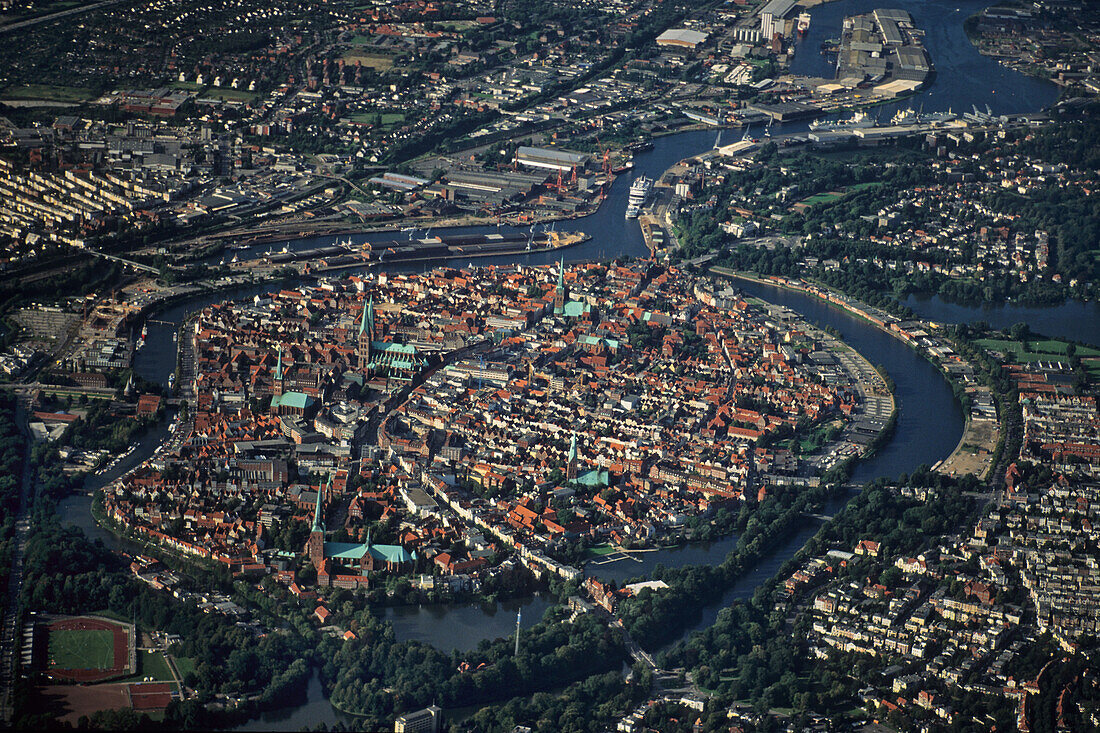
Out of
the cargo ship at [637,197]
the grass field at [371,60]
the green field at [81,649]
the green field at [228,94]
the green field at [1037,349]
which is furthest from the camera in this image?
the grass field at [371,60]

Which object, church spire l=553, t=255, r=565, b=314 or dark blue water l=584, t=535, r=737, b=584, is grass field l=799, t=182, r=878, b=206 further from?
dark blue water l=584, t=535, r=737, b=584

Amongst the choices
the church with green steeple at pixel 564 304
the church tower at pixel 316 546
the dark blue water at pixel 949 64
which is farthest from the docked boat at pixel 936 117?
the church tower at pixel 316 546

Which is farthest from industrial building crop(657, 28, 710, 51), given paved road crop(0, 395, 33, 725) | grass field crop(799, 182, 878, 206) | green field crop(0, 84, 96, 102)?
paved road crop(0, 395, 33, 725)

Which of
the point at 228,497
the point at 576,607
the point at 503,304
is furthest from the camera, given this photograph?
the point at 503,304

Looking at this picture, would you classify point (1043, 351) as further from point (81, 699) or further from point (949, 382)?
point (81, 699)

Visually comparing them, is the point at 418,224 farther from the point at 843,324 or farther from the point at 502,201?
the point at 843,324

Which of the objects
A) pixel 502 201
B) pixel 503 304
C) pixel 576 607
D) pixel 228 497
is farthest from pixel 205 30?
pixel 576 607

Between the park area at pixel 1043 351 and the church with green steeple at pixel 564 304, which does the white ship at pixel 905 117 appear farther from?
the church with green steeple at pixel 564 304
